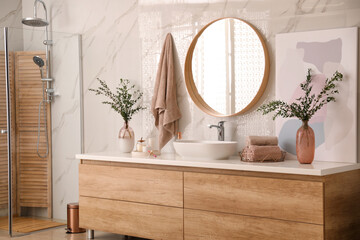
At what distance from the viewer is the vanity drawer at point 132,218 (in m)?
3.64

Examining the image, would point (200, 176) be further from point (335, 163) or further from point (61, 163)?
point (61, 163)

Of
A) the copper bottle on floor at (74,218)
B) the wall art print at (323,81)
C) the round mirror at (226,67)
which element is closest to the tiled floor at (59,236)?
the copper bottle on floor at (74,218)

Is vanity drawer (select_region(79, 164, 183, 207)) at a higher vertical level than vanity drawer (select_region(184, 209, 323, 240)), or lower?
higher

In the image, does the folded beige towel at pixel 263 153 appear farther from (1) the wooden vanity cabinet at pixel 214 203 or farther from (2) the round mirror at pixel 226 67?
(2) the round mirror at pixel 226 67

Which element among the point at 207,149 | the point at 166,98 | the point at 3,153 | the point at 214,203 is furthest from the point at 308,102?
the point at 3,153

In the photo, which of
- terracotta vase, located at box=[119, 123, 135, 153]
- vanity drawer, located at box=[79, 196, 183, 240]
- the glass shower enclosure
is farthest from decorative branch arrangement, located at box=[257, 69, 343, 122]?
the glass shower enclosure

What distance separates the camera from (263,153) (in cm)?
340

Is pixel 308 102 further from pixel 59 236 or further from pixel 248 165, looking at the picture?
pixel 59 236

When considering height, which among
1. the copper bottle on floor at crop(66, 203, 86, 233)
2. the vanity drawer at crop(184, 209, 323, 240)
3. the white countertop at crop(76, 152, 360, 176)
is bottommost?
the copper bottle on floor at crop(66, 203, 86, 233)

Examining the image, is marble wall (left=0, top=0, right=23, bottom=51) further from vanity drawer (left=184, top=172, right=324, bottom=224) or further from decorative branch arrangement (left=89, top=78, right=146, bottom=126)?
vanity drawer (left=184, top=172, right=324, bottom=224)

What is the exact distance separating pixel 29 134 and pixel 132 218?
129 centimetres

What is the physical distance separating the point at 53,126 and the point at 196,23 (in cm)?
160

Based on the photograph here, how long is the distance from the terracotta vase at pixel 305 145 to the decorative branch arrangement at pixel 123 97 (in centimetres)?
153

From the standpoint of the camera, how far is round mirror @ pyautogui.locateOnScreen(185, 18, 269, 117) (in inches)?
148
